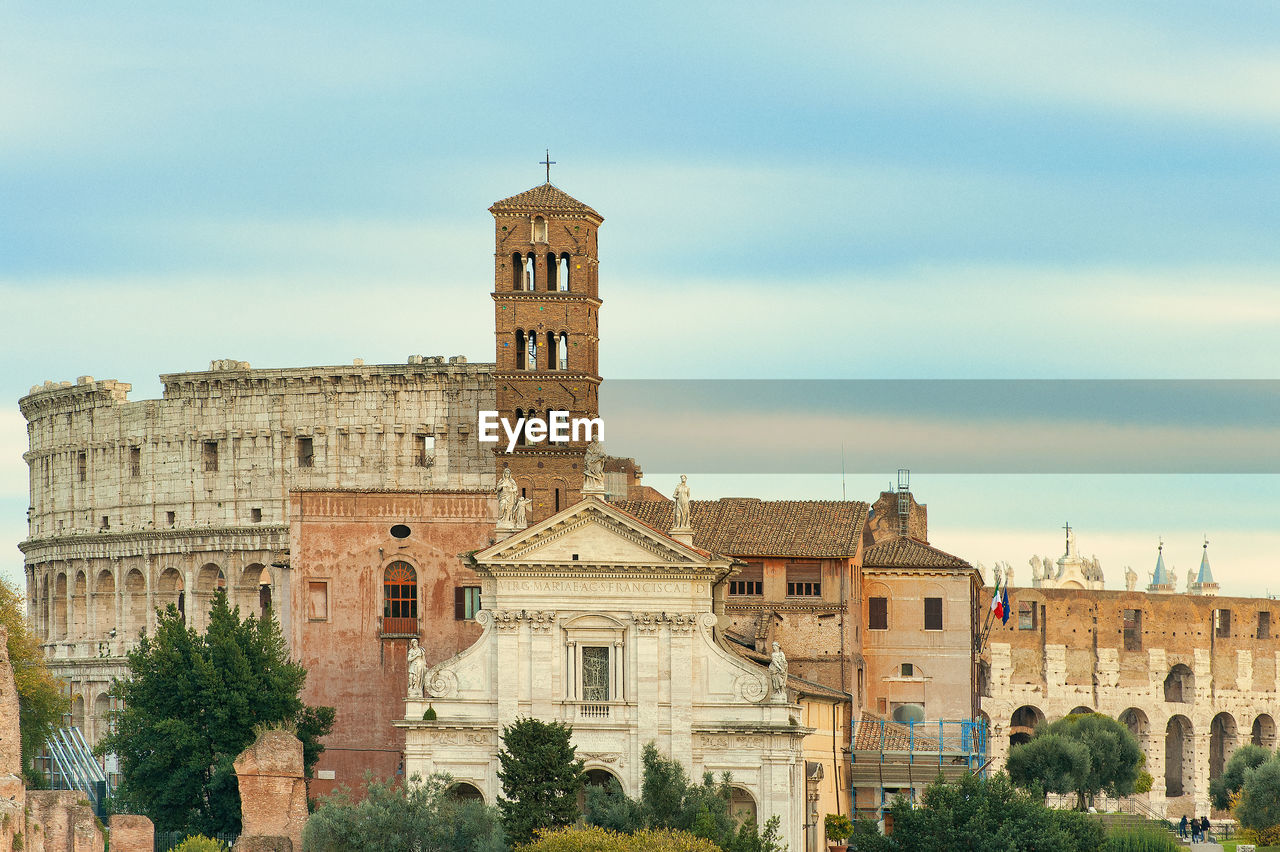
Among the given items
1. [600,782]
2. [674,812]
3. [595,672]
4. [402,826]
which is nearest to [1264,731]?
[595,672]

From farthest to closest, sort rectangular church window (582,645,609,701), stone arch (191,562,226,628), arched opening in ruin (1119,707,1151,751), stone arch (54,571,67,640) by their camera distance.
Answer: arched opening in ruin (1119,707,1151,751)
stone arch (54,571,67,640)
stone arch (191,562,226,628)
rectangular church window (582,645,609,701)

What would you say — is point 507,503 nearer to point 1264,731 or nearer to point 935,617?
point 935,617

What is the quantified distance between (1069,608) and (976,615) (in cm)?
3573

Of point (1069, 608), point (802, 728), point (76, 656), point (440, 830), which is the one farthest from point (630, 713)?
point (1069, 608)

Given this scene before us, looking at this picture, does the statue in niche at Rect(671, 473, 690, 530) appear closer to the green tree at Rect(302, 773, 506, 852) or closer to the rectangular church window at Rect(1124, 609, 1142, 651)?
the green tree at Rect(302, 773, 506, 852)

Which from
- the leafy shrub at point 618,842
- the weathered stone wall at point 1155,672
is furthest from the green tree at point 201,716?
the weathered stone wall at point 1155,672

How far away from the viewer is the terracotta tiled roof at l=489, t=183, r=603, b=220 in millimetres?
69125

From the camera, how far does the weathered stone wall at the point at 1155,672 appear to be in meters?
109

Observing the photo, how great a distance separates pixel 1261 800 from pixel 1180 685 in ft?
109

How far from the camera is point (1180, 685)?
11256 centimetres

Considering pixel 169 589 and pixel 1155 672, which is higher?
pixel 169 589

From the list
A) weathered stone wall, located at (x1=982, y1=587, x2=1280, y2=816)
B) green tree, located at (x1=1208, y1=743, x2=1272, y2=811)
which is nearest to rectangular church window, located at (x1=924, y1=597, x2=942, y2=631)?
green tree, located at (x1=1208, y1=743, x2=1272, y2=811)

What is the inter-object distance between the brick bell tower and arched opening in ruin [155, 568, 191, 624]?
30.8m

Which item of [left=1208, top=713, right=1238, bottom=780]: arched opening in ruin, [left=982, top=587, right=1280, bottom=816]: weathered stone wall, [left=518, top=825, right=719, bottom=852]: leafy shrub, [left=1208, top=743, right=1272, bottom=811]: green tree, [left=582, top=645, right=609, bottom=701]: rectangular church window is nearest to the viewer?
[left=518, top=825, right=719, bottom=852]: leafy shrub
